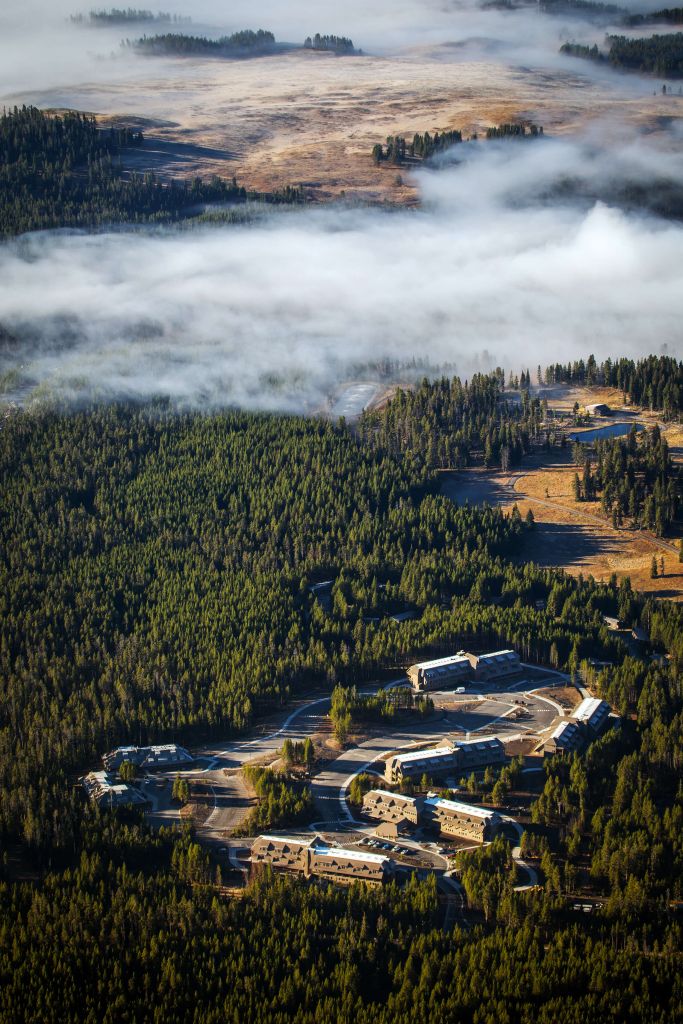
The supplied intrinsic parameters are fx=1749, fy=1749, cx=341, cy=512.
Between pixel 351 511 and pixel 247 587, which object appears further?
pixel 351 511

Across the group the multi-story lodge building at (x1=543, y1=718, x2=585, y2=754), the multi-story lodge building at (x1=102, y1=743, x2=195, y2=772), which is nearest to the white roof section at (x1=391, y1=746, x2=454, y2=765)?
the multi-story lodge building at (x1=543, y1=718, x2=585, y2=754)

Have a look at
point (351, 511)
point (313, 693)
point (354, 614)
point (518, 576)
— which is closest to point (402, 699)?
point (313, 693)

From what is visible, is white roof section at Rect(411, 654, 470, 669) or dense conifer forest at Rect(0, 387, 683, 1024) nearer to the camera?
dense conifer forest at Rect(0, 387, 683, 1024)

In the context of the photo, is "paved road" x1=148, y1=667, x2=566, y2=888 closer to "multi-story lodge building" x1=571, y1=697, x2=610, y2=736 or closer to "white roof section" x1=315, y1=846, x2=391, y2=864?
"multi-story lodge building" x1=571, y1=697, x2=610, y2=736

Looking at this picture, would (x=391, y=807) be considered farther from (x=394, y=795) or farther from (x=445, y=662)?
(x=445, y=662)

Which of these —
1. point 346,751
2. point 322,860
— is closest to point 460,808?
point 322,860

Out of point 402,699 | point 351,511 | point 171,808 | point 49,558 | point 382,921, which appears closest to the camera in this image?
point 382,921

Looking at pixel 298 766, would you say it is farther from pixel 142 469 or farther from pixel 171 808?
pixel 142 469
